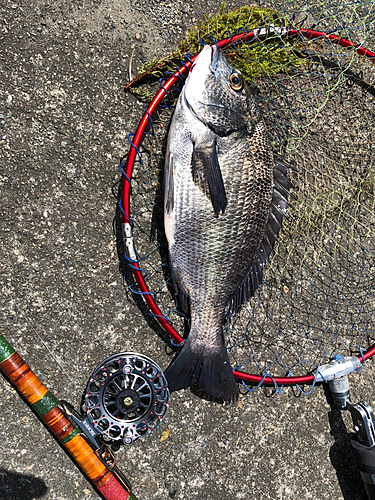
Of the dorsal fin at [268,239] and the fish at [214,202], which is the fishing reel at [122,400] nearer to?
the fish at [214,202]

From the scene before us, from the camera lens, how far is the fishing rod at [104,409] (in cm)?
199

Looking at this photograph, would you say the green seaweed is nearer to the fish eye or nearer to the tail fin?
the fish eye

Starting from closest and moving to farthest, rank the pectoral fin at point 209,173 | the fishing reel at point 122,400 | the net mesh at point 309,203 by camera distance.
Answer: the pectoral fin at point 209,173
the fishing reel at point 122,400
the net mesh at point 309,203

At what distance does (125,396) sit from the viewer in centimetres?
209

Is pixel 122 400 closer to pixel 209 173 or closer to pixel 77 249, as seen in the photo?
pixel 77 249

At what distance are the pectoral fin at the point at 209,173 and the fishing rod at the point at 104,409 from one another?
3.55 feet

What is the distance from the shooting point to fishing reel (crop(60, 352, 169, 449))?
208cm

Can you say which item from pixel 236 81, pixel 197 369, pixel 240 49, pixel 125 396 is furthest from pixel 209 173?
pixel 125 396

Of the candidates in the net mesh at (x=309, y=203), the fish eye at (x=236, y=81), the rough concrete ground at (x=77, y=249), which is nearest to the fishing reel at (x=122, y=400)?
the rough concrete ground at (x=77, y=249)

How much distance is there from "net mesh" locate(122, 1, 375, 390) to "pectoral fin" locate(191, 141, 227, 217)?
413 mm

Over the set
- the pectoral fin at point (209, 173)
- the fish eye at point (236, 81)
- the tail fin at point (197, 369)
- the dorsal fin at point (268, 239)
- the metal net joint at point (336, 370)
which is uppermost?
the fish eye at point (236, 81)

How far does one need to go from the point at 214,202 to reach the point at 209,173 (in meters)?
0.16

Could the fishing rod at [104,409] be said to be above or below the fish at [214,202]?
below

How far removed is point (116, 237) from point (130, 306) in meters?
0.46
